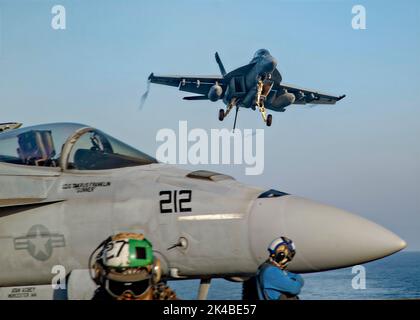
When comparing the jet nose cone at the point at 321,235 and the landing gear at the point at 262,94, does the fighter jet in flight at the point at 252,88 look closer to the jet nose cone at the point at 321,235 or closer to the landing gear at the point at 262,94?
the landing gear at the point at 262,94

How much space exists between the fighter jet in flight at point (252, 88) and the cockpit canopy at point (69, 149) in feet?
142

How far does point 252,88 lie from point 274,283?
48474mm

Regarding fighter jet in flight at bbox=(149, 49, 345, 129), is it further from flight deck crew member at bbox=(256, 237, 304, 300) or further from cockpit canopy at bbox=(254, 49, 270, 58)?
flight deck crew member at bbox=(256, 237, 304, 300)

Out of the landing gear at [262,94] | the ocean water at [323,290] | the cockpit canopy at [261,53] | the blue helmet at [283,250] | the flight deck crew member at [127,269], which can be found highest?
the cockpit canopy at [261,53]

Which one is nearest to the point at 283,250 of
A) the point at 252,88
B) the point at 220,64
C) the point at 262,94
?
the point at 262,94

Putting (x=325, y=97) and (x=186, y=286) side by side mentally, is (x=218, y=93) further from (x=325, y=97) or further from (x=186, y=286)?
(x=186, y=286)

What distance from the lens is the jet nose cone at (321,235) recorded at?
18.1 ft

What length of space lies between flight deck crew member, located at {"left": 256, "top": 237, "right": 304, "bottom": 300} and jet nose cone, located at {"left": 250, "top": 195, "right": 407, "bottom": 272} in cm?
10

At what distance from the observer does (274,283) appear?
5520 millimetres

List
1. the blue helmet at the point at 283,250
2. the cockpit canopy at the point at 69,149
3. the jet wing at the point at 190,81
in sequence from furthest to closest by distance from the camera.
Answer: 1. the jet wing at the point at 190,81
2. the cockpit canopy at the point at 69,149
3. the blue helmet at the point at 283,250

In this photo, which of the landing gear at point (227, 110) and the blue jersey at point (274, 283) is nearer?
the blue jersey at point (274, 283)

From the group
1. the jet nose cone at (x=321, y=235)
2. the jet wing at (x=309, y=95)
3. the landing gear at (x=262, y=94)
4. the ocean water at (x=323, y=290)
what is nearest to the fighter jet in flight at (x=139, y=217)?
the jet nose cone at (x=321, y=235)

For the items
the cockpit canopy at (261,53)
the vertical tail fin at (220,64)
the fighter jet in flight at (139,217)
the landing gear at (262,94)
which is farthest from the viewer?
the vertical tail fin at (220,64)
